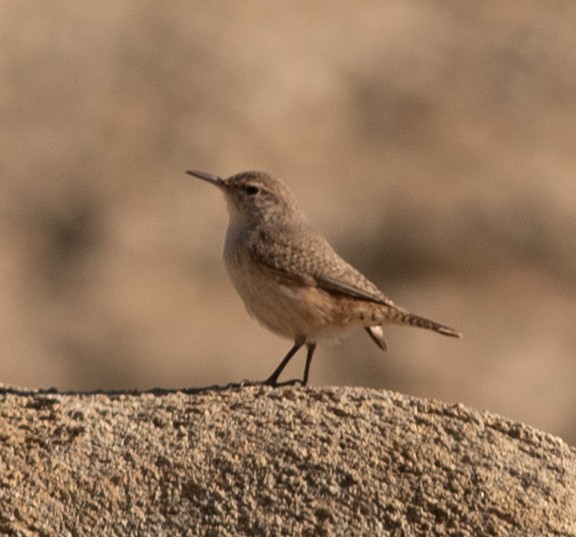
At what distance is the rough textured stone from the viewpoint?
25.5 ft

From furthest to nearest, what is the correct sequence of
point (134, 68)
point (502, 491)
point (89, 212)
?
point (134, 68)
point (89, 212)
point (502, 491)

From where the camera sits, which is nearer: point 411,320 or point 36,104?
point 411,320

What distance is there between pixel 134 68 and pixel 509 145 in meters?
6.82

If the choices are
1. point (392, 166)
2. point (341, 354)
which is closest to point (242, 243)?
point (341, 354)

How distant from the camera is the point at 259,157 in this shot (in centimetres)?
2970

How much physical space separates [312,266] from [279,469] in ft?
9.39

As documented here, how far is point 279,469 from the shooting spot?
802 cm

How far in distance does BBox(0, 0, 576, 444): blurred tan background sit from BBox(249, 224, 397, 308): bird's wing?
11.0 metres

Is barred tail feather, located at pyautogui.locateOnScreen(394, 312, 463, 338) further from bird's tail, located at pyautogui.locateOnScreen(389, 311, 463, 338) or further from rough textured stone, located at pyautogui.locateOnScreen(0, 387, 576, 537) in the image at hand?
rough textured stone, located at pyautogui.locateOnScreen(0, 387, 576, 537)

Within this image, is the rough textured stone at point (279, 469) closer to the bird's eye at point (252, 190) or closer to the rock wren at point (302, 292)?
the rock wren at point (302, 292)

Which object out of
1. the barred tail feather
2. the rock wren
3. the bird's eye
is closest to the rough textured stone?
the barred tail feather

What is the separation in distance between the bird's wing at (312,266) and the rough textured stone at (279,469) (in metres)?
1.85

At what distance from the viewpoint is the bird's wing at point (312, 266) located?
10.6 meters

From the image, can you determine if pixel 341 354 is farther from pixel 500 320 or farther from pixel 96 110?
pixel 96 110
